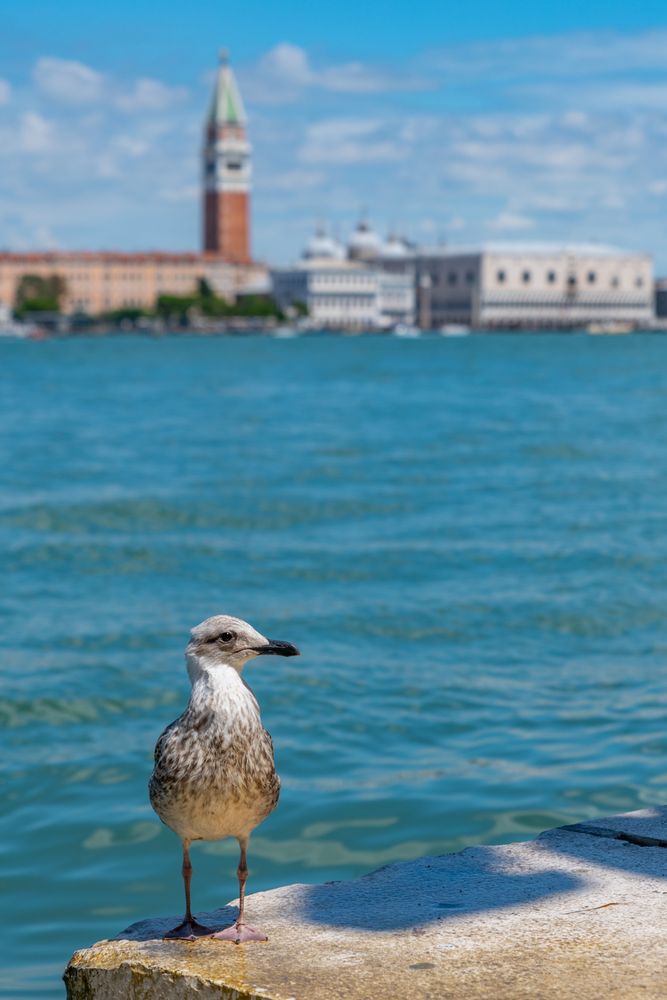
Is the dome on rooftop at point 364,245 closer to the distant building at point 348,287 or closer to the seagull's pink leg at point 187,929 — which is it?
the distant building at point 348,287

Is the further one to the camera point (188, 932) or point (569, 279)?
point (569, 279)

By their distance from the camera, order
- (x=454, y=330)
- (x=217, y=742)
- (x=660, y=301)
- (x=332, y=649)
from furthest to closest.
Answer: (x=660, y=301) < (x=454, y=330) < (x=332, y=649) < (x=217, y=742)

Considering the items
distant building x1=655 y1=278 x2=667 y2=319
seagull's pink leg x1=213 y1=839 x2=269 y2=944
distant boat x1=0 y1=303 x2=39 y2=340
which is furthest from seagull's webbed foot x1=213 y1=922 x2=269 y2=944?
distant building x1=655 y1=278 x2=667 y2=319

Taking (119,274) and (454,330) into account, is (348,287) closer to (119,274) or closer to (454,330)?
(454,330)

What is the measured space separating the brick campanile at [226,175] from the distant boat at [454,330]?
16148 mm

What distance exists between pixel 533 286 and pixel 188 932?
10790 cm

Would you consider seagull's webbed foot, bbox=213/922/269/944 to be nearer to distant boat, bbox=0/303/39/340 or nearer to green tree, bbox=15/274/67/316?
green tree, bbox=15/274/67/316

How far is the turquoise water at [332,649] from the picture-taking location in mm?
4645

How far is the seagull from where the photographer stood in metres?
2.33

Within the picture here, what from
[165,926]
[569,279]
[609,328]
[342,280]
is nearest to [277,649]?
[165,926]

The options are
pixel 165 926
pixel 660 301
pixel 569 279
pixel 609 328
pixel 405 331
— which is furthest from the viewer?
pixel 660 301

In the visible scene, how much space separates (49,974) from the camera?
371cm

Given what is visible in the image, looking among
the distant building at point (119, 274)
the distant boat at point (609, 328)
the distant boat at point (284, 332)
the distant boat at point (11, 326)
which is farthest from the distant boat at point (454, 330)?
the distant boat at point (11, 326)

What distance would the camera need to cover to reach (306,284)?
109938 mm
